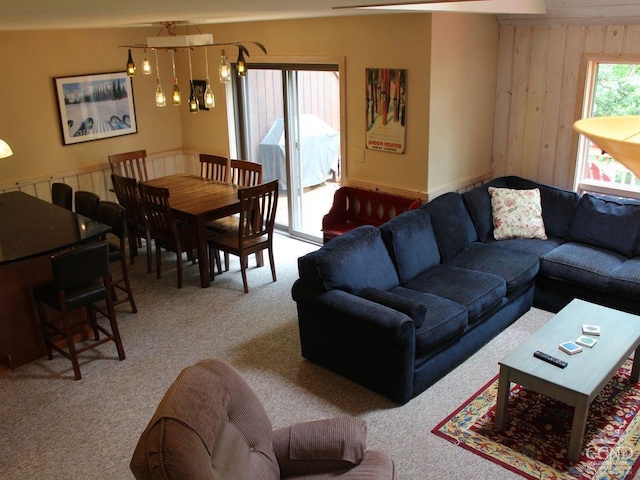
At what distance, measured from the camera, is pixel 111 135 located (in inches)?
258

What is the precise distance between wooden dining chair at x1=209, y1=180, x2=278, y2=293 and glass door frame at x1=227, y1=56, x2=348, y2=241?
0.86 metres

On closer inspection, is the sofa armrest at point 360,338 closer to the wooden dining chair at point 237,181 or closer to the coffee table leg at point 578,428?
the coffee table leg at point 578,428

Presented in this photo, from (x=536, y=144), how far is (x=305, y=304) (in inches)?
114

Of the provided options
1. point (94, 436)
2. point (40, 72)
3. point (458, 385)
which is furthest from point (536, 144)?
point (40, 72)

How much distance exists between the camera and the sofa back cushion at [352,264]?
13.0 ft

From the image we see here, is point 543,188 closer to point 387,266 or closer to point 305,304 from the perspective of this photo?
point 387,266

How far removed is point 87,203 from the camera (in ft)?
17.1

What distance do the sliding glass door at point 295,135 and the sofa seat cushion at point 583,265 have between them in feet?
7.77

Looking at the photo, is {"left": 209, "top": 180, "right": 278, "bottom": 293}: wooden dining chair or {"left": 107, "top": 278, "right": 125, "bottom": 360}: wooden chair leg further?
{"left": 209, "top": 180, "right": 278, "bottom": 293}: wooden dining chair

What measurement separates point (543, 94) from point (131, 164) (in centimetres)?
431

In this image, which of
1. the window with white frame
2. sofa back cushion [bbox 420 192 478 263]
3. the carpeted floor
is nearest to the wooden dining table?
the carpeted floor

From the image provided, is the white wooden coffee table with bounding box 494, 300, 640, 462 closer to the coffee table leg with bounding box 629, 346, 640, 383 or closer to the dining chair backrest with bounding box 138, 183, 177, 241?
the coffee table leg with bounding box 629, 346, 640, 383

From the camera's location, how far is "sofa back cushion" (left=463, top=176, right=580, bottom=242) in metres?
5.20

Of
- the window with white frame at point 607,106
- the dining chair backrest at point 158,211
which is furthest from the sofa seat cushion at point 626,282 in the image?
the dining chair backrest at point 158,211
